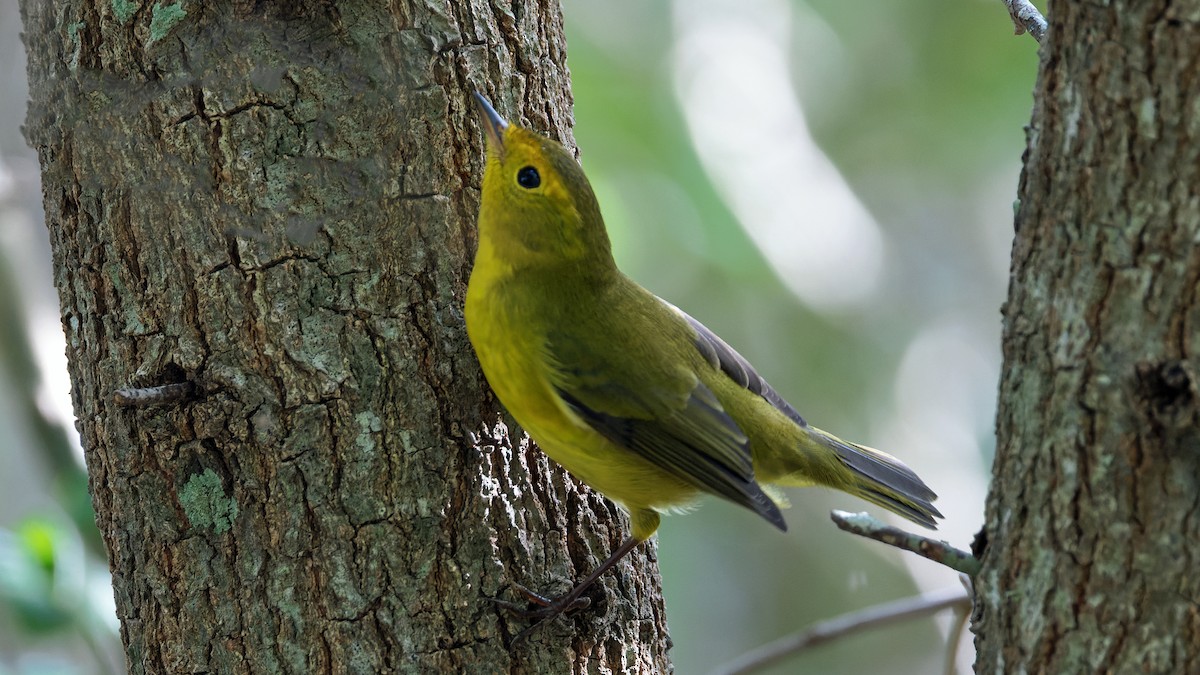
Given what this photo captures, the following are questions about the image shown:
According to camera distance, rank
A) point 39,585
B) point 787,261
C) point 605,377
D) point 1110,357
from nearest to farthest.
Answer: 1. point 1110,357
2. point 605,377
3. point 39,585
4. point 787,261

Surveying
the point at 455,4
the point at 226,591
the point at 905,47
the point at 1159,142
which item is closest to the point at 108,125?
the point at 455,4

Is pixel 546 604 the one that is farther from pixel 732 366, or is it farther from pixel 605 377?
pixel 732 366

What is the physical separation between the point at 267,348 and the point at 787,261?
13.4ft

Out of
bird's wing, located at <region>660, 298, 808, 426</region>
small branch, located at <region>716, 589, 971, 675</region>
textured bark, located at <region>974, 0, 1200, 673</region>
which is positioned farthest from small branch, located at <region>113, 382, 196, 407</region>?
small branch, located at <region>716, 589, 971, 675</region>

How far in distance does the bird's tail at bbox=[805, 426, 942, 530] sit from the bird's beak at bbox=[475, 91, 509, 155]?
54.5 inches

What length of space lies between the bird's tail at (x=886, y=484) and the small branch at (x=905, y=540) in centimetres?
135

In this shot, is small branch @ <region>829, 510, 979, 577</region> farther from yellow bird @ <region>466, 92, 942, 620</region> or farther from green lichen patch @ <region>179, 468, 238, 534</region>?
green lichen patch @ <region>179, 468, 238, 534</region>

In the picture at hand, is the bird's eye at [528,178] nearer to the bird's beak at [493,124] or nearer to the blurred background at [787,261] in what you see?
the bird's beak at [493,124]

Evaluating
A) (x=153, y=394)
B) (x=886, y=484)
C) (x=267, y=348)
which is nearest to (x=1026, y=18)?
(x=886, y=484)

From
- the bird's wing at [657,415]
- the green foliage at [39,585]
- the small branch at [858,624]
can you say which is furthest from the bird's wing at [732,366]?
the green foliage at [39,585]

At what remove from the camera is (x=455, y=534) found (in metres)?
2.78

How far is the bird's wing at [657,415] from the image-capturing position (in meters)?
3.14

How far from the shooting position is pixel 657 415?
10.6 feet

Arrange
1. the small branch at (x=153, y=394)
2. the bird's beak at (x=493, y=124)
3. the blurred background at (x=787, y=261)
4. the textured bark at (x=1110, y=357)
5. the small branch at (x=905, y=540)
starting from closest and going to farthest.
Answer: the textured bark at (x=1110, y=357), the small branch at (x=905, y=540), the small branch at (x=153, y=394), the bird's beak at (x=493, y=124), the blurred background at (x=787, y=261)
